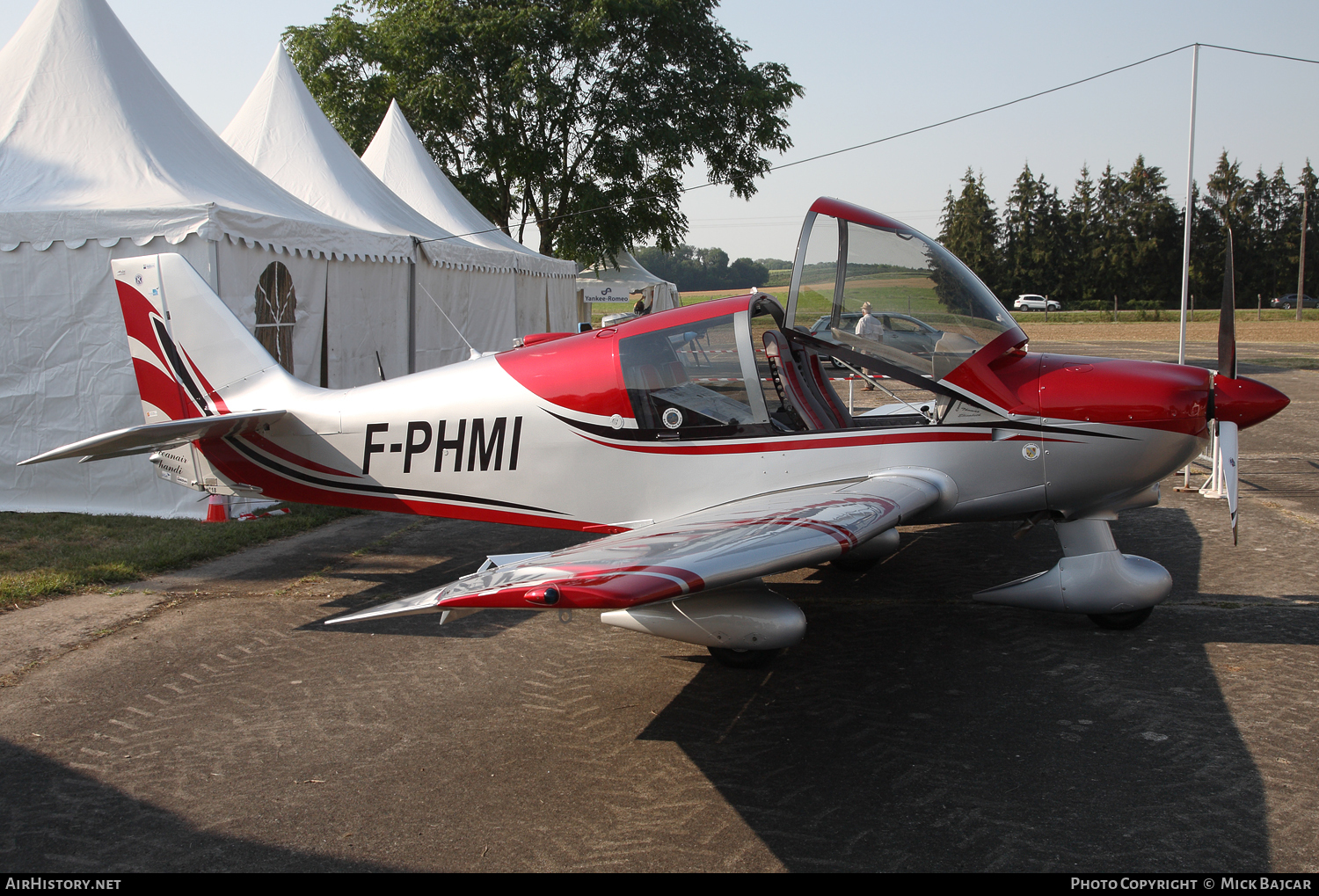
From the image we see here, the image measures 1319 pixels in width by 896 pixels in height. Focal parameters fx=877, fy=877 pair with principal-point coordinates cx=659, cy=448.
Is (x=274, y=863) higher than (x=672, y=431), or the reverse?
(x=672, y=431)

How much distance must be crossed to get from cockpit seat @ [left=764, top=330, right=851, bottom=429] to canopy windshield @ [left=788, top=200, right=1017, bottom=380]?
0.19 m

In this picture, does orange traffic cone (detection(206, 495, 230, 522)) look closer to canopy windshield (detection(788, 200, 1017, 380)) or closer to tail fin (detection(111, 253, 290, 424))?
tail fin (detection(111, 253, 290, 424))

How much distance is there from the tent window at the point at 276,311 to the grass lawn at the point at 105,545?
1541mm

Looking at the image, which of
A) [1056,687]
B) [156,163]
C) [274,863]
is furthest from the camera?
[156,163]

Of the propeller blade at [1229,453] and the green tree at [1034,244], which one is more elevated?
the green tree at [1034,244]

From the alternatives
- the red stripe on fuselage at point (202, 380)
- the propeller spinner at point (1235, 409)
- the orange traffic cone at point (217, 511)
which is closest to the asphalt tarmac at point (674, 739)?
the propeller spinner at point (1235, 409)

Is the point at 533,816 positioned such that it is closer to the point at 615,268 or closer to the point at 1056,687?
the point at 1056,687

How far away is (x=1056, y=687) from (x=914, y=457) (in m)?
1.38

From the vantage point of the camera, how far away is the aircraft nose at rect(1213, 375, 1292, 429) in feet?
15.2

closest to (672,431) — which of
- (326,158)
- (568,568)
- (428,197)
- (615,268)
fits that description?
(568,568)

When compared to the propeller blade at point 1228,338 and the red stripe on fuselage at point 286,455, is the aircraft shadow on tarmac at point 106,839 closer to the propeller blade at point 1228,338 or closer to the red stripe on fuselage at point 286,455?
the red stripe on fuselage at point 286,455

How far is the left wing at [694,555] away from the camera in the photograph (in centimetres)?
299

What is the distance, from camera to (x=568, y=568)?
317 cm

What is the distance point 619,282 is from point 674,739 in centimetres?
2432
